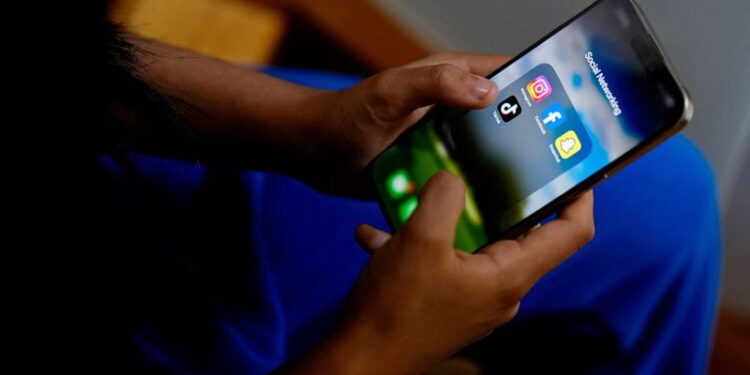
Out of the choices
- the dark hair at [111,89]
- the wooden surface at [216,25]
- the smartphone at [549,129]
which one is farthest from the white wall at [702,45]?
the dark hair at [111,89]

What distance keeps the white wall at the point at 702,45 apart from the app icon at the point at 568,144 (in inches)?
11.9

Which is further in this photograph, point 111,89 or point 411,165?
point 411,165

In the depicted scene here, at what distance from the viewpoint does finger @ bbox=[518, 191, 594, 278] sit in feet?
1.39

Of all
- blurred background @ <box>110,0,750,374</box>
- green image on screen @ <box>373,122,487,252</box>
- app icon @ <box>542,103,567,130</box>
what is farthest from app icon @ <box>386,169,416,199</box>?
blurred background @ <box>110,0,750,374</box>

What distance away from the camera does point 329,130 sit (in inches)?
19.5

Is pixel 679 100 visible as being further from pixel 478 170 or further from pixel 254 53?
pixel 254 53

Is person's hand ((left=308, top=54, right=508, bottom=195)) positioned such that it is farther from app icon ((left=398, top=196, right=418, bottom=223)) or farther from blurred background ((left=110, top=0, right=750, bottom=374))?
blurred background ((left=110, top=0, right=750, bottom=374))

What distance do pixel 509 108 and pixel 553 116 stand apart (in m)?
0.03

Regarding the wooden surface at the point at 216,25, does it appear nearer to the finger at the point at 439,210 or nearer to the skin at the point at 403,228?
the skin at the point at 403,228

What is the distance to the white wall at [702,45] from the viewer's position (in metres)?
0.67

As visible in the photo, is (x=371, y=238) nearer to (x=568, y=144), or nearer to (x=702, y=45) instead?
(x=568, y=144)

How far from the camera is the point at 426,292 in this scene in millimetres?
398

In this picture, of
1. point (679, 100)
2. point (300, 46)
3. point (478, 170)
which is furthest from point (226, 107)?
point (300, 46)

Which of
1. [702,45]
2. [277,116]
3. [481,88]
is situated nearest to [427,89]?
[481,88]
